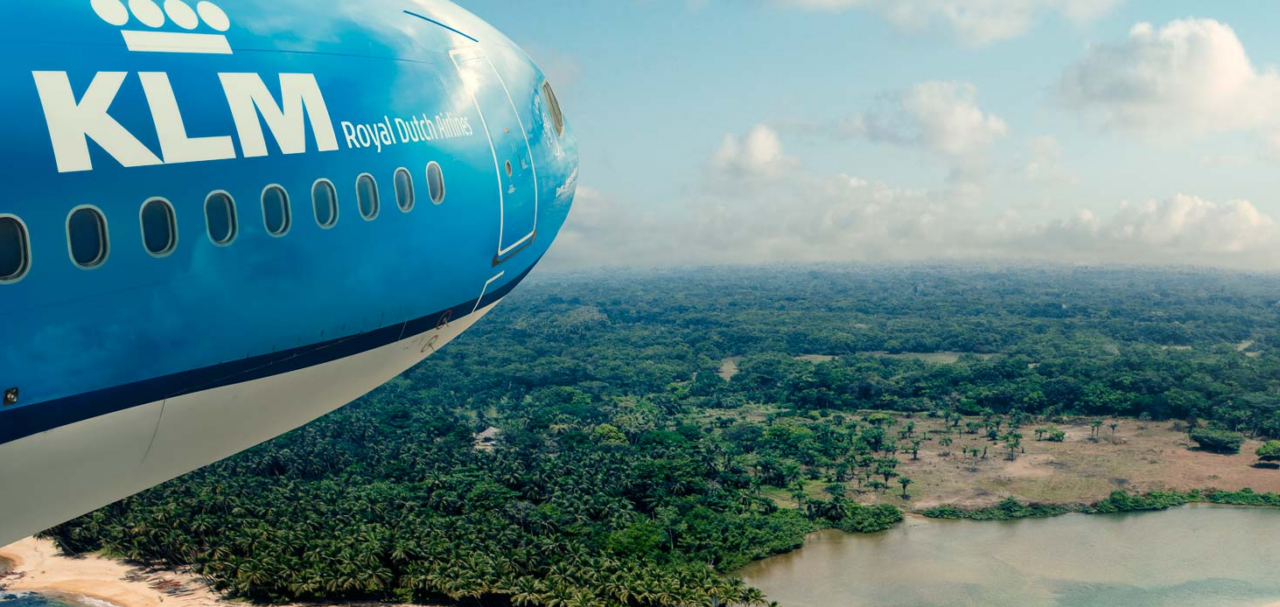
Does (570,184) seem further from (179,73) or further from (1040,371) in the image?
(1040,371)

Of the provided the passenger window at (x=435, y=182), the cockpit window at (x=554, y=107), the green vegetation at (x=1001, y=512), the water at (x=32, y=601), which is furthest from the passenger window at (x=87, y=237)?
the green vegetation at (x=1001, y=512)

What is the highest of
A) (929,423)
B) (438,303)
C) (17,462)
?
(438,303)

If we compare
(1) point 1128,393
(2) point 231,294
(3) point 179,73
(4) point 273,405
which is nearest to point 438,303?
(4) point 273,405

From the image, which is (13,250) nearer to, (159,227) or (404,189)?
(159,227)

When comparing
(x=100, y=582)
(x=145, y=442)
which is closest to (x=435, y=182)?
(x=145, y=442)

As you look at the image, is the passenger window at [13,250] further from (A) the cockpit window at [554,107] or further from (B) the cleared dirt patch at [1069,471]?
(B) the cleared dirt patch at [1069,471]

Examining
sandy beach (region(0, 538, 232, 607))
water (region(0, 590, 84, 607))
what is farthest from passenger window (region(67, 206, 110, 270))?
water (region(0, 590, 84, 607))

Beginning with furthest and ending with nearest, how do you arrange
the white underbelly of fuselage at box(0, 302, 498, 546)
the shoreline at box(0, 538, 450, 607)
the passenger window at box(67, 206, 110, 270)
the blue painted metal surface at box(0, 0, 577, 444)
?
the shoreline at box(0, 538, 450, 607)
the white underbelly of fuselage at box(0, 302, 498, 546)
the passenger window at box(67, 206, 110, 270)
the blue painted metal surface at box(0, 0, 577, 444)

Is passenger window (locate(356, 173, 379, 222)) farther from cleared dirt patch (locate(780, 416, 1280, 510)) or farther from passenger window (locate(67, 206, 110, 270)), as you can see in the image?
cleared dirt patch (locate(780, 416, 1280, 510))
